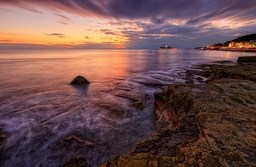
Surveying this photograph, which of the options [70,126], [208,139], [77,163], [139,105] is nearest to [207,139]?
[208,139]

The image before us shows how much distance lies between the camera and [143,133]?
340 inches

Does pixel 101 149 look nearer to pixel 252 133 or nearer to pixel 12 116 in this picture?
pixel 252 133

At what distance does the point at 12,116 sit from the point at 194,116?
11.0m

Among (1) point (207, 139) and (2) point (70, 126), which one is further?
(2) point (70, 126)

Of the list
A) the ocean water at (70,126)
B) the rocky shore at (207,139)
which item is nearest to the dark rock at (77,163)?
the rocky shore at (207,139)

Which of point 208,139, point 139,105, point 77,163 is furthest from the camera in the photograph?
point 139,105

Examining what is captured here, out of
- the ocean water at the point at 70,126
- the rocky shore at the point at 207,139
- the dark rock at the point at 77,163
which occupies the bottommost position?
the ocean water at the point at 70,126

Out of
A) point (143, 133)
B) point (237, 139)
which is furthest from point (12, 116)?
point (237, 139)

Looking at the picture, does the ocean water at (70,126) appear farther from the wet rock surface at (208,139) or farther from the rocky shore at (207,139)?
the wet rock surface at (208,139)

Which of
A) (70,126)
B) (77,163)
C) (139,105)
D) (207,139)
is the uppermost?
(207,139)

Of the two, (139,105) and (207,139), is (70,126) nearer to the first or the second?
(139,105)

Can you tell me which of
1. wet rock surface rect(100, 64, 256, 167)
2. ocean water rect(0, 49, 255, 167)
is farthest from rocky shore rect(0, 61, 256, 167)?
ocean water rect(0, 49, 255, 167)

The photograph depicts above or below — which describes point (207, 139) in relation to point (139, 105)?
above

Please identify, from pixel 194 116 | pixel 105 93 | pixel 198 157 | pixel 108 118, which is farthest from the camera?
pixel 105 93
